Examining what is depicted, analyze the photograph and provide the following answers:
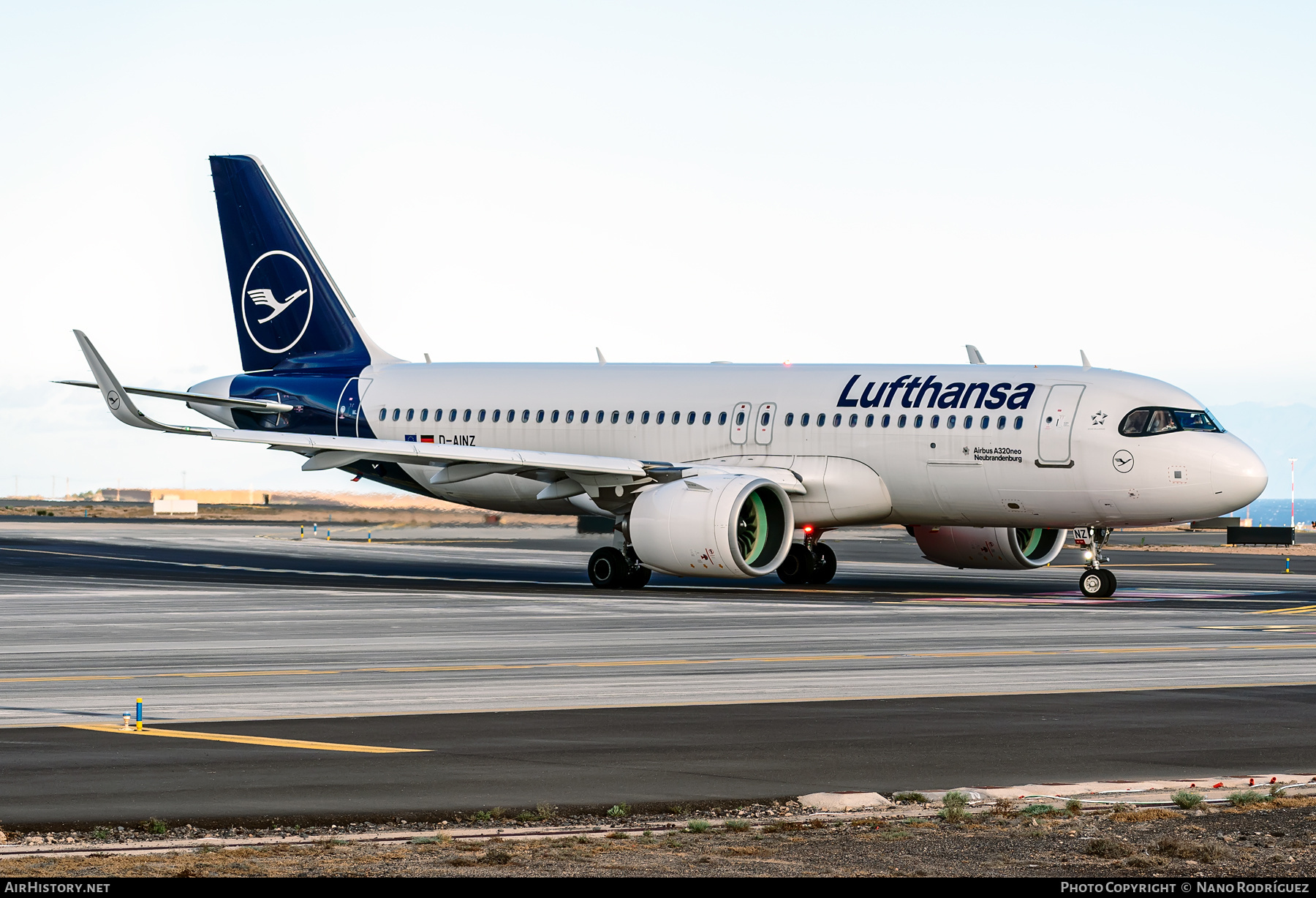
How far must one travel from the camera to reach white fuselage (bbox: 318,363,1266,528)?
3353 centimetres

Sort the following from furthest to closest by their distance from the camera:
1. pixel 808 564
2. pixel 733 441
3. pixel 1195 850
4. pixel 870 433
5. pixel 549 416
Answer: pixel 549 416 < pixel 808 564 < pixel 733 441 < pixel 870 433 < pixel 1195 850

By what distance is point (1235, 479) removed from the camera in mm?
32906

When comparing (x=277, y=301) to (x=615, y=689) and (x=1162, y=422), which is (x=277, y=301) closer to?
(x=1162, y=422)

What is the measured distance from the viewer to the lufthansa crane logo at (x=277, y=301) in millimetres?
44375

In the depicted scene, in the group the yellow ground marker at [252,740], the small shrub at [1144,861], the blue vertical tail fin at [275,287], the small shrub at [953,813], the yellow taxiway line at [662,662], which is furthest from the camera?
the blue vertical tail fin at [275,287]

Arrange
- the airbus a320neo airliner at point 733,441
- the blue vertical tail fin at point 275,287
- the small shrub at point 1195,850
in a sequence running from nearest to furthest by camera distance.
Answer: the small shrub at point 1195,850, the airbus a320neo airliner at point 733,441, the blue vertical tail fin at point 275,287

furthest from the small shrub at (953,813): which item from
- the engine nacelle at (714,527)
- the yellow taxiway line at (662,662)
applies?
the engine nacelle at (714,527)

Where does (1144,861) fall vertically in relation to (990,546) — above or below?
below

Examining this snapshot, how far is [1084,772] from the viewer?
1284 centimetres

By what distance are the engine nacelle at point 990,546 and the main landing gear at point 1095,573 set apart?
2.81 metres

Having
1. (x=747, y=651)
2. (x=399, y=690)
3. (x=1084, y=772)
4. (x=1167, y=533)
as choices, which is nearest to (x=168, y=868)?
(x=1084, y=772)

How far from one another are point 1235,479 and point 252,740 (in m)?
23.5

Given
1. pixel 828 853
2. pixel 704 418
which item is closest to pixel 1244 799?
pixel 828 853

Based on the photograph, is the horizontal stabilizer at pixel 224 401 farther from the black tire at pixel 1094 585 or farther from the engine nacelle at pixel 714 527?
the black tire at pixel 1094 585
